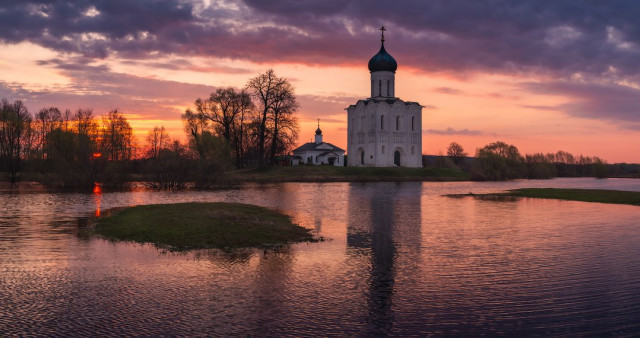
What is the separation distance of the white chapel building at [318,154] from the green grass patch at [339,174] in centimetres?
2628

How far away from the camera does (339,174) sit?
88.9 metres

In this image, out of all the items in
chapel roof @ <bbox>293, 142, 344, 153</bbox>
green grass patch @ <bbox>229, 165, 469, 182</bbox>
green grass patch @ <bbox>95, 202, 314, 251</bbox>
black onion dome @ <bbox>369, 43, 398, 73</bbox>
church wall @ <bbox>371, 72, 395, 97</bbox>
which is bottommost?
green grass patch @ <bbox>95, 202, 314, 251</bbox>

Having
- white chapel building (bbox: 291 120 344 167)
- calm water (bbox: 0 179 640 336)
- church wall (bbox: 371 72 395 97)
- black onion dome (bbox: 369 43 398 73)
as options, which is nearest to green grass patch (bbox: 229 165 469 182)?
church wall (bbox: 371 72 395 97)

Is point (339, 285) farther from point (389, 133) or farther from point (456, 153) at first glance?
point (456, 153)

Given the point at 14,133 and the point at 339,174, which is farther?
the point at 339,174

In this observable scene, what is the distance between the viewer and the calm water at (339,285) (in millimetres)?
10680

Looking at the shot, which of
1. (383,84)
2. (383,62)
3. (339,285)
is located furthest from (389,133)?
(339,285)

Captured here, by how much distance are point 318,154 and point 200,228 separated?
103 meters

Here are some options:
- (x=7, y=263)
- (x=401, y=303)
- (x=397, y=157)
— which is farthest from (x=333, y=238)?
(x=397, y=157)

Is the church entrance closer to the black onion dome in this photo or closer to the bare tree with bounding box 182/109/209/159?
the black onion dome

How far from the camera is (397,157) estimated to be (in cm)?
10912

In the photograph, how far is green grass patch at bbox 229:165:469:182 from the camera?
8156 cm

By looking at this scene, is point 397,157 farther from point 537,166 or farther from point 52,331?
point 52,331

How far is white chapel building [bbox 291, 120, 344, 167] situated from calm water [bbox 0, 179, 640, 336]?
96.4 m
